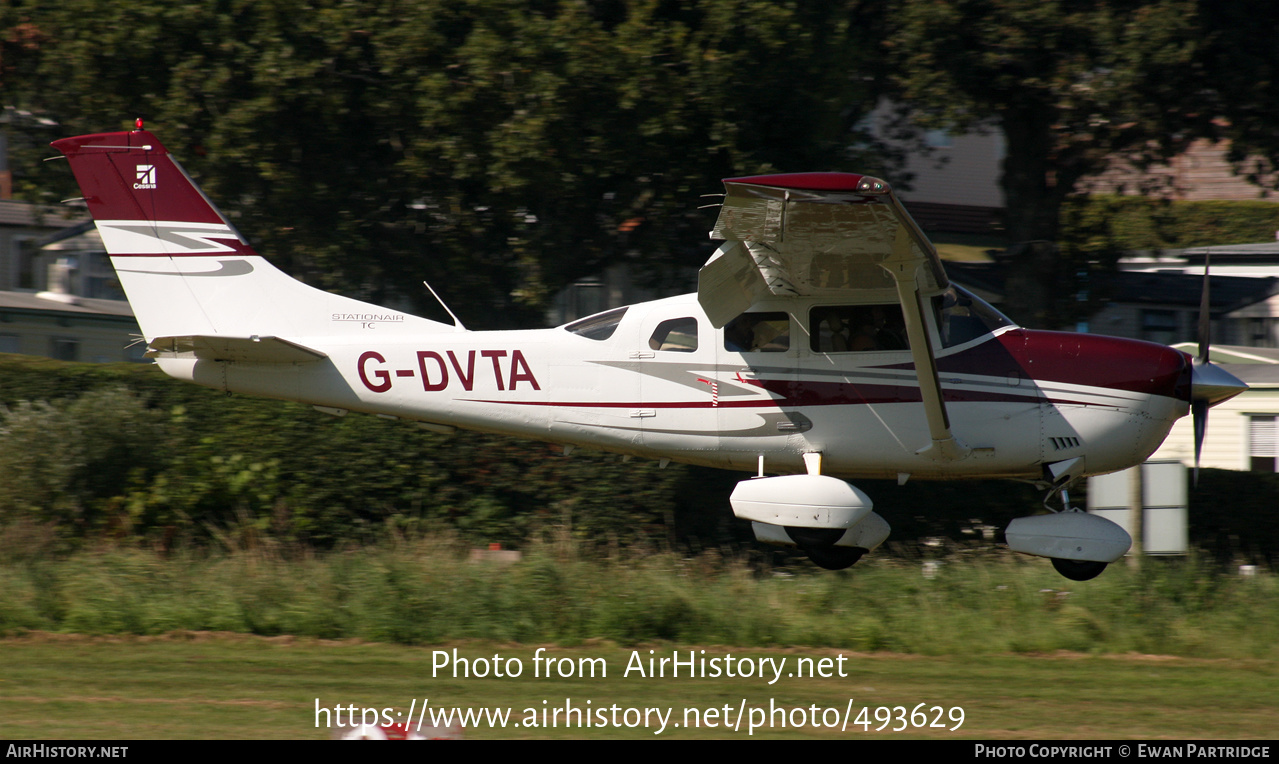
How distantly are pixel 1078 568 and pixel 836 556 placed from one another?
1887 mm

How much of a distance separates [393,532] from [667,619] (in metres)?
3.27

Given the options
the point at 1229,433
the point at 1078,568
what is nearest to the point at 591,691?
the point at 1078,568

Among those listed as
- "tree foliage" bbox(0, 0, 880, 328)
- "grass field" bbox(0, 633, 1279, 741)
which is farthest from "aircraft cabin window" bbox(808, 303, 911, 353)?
"tree foliage" bbox(0, 0, 880, 328)

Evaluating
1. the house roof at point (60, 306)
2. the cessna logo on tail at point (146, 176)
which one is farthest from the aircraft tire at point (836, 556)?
the house roof at point (60, 306)

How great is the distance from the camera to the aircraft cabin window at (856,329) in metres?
8.88

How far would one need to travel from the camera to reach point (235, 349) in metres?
9.20

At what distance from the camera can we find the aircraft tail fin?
955cm

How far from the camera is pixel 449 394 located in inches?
368

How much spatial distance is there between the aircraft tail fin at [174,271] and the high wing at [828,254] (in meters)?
2.66

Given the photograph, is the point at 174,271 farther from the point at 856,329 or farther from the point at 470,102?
the point at 856,329

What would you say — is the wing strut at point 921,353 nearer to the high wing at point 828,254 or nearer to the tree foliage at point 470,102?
the high wing at point 828,254

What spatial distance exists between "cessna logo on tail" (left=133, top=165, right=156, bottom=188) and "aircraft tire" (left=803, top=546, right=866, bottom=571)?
20.8 feet
